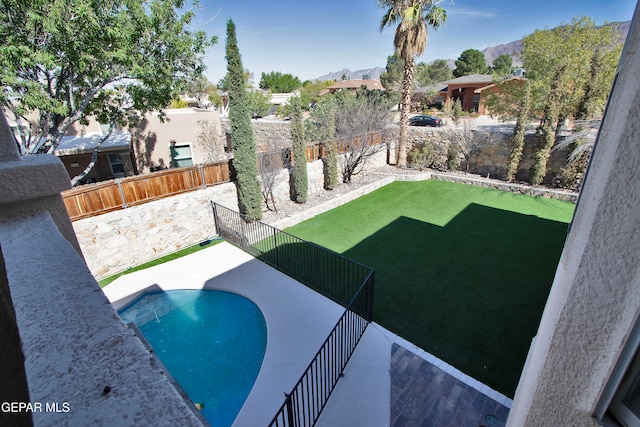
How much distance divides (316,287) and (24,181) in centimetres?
642

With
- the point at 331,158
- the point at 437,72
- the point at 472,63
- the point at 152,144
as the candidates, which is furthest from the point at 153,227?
the point at 437,72

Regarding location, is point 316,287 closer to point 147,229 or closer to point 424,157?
point 147,229

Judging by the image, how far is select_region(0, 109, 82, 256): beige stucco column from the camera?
1.46 metres

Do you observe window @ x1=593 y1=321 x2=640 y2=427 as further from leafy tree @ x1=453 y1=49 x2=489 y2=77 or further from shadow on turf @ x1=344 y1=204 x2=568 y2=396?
leafy tree @ x1=453 y1=49 x2=489 y2=77

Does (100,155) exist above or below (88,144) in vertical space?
below

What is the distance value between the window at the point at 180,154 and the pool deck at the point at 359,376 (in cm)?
862

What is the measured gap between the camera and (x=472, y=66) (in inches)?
1823

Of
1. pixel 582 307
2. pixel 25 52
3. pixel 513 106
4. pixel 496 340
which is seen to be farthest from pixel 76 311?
pixel 513 106

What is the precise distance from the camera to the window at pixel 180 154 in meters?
14.6

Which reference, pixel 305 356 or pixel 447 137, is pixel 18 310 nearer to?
pixel 305 356

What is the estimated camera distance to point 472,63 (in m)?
46.4

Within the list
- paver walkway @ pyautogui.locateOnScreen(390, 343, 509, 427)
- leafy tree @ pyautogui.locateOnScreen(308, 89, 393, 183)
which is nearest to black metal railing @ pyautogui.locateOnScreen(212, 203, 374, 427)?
paver walkway @ pyautogui.locateOnScreen(390, 343, 509, 427)

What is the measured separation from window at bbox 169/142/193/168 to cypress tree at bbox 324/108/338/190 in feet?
23.2

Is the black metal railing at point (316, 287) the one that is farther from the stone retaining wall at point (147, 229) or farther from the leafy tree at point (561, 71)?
the leafy tree at point (561, 71)
